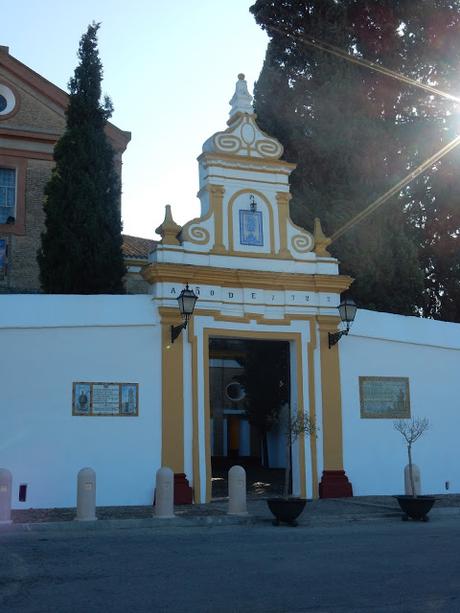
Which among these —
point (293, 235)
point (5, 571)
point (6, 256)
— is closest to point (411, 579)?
point (5, 571)

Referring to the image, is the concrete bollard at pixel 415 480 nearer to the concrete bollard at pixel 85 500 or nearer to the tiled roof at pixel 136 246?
the concrete bollard at pixel 85 500

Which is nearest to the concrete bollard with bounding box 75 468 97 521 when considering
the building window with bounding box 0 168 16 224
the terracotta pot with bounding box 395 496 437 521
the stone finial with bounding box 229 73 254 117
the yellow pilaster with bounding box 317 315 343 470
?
the terracotta pot with bounding box 395 496 437 521

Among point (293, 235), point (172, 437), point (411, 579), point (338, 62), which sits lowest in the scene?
point (411, 579)

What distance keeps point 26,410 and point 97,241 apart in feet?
17.9

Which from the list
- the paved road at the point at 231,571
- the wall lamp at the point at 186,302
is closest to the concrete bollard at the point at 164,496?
the paved road at the point at 231,571

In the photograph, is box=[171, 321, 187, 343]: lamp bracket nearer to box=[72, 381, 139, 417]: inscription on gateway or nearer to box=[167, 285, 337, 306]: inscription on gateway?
box=[167, 285, 337, 306]: inscription on gateway

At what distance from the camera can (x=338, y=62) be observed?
24781 mm

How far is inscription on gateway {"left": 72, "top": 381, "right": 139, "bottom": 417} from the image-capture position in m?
15.6

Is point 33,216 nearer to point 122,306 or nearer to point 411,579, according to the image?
point 122,306

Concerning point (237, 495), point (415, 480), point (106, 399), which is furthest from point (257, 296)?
point (415, 480)

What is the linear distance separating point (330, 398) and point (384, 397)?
1.46 m

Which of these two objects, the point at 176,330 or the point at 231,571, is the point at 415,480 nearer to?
the point at 176,330

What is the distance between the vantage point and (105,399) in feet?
51.7

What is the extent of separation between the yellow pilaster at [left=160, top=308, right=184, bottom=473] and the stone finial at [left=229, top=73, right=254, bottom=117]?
202 inches
